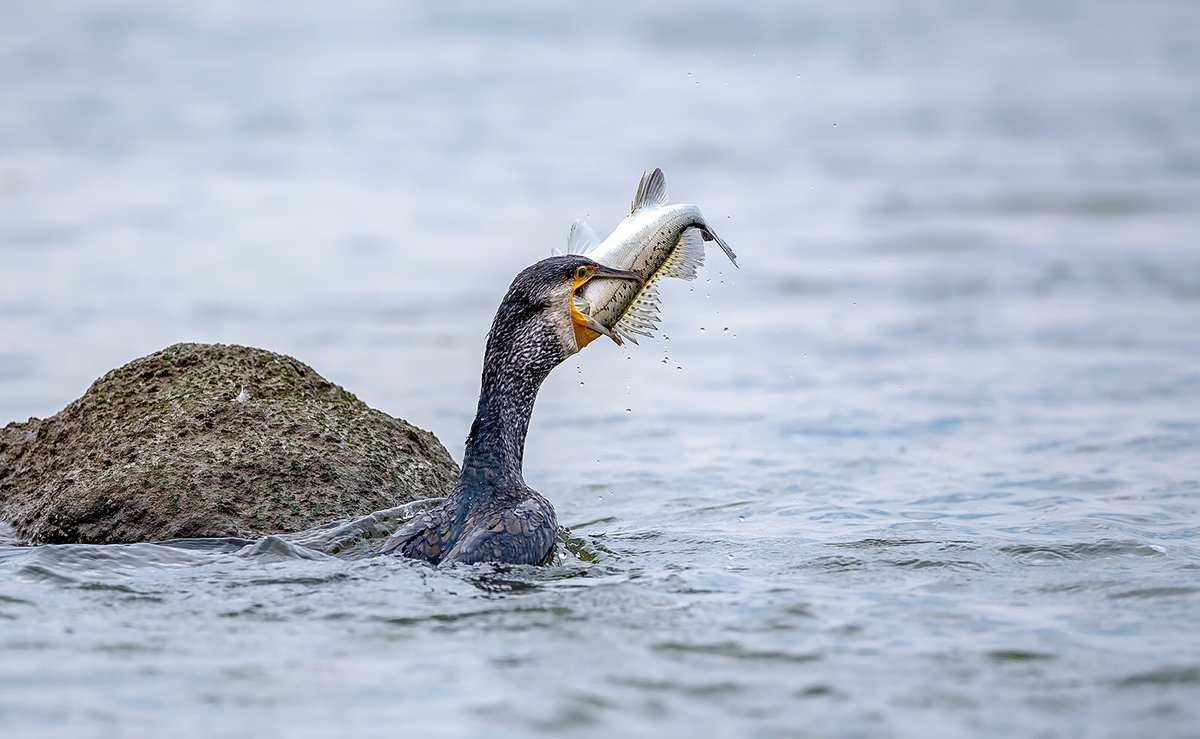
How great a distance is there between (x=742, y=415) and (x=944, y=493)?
113 inches

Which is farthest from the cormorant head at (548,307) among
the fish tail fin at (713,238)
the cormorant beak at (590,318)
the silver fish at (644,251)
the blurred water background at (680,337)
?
the blurred water background at (680,337)

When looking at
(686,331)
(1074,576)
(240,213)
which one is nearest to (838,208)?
(686,331)

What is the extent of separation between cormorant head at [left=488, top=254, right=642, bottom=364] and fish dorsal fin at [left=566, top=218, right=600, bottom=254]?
1.51ft

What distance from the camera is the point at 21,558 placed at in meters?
7.43

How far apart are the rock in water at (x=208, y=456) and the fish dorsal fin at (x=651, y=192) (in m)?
1.76

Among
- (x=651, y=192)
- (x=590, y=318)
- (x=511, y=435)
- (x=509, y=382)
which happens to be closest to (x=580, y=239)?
(x=651, y=192)

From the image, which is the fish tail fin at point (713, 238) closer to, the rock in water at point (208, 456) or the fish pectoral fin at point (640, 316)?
the fish pectoral fin at point (640, 316)

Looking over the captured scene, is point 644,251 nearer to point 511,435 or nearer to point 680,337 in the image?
point 511,435

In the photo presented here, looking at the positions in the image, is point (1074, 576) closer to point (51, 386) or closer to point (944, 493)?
point (944, 493)

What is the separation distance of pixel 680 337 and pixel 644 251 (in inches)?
298

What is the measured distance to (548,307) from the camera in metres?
7.89

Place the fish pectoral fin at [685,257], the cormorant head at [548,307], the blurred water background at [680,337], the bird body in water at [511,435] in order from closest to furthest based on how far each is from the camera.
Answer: the blurred water background at [680,337] → the bird body in water at [511,435] → the cormorant head at [548,307] → the fish pectoral fin at [685,257]

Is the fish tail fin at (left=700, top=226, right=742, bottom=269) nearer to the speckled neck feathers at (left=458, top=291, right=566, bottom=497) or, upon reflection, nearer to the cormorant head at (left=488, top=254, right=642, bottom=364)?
the cormorant head at (left=488, top=254, right=642, bottom=364)

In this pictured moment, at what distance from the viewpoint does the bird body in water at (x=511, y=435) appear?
24.7ft
